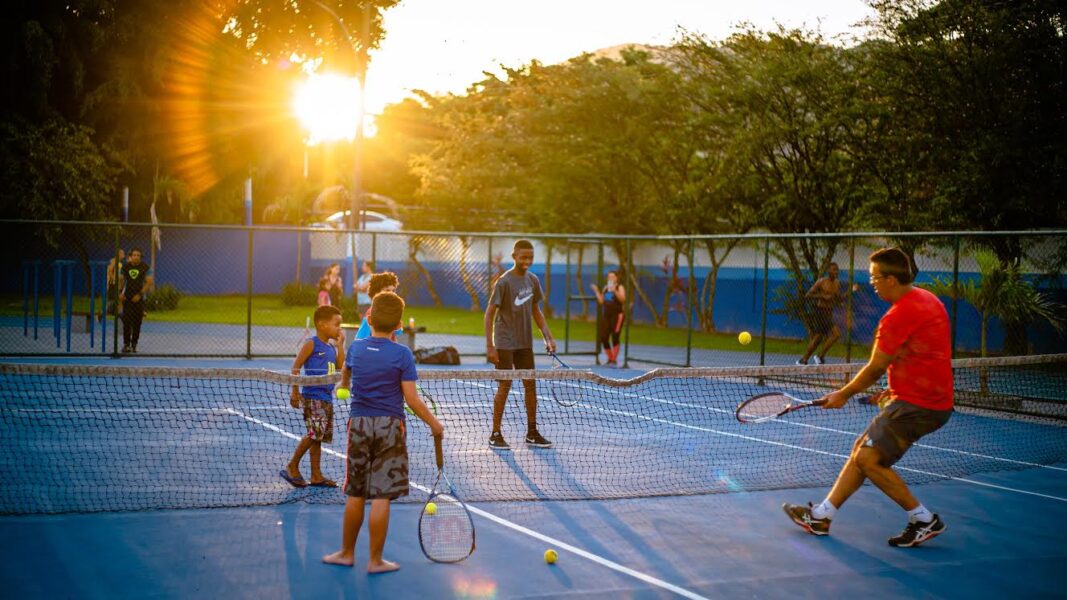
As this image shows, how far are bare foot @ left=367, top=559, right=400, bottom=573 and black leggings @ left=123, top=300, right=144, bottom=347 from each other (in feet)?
47.2

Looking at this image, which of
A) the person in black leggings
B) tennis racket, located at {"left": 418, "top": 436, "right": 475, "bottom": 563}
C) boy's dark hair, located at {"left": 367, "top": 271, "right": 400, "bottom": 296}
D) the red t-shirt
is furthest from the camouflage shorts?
the person in black leggings

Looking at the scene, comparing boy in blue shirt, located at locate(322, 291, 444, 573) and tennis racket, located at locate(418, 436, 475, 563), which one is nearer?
boy in blue shirt, located at locate(322, 291, 444, 573)

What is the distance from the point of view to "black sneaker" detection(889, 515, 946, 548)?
22.8 ft

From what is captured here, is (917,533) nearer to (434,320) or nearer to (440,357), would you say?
(440,357)

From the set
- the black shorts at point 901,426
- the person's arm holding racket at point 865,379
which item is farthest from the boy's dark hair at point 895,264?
the black shorts at point 901,426

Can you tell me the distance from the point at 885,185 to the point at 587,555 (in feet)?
55.5

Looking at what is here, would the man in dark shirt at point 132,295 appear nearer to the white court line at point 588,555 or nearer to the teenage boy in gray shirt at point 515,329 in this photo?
the teenage boy in gray shirt at point 515,329

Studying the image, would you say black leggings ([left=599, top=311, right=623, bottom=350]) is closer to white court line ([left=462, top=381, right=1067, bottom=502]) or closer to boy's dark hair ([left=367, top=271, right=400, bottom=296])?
white court line ([left=462, top=381, right=1067, bottom=502])

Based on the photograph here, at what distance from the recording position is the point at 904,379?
22.7ft

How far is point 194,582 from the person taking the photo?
5840mm

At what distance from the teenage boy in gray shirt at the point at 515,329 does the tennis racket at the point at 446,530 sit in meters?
3.66

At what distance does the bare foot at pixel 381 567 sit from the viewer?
241 inches

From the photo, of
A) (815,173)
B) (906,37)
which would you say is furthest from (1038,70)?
(815,173)

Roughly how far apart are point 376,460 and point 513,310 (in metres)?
4.64
